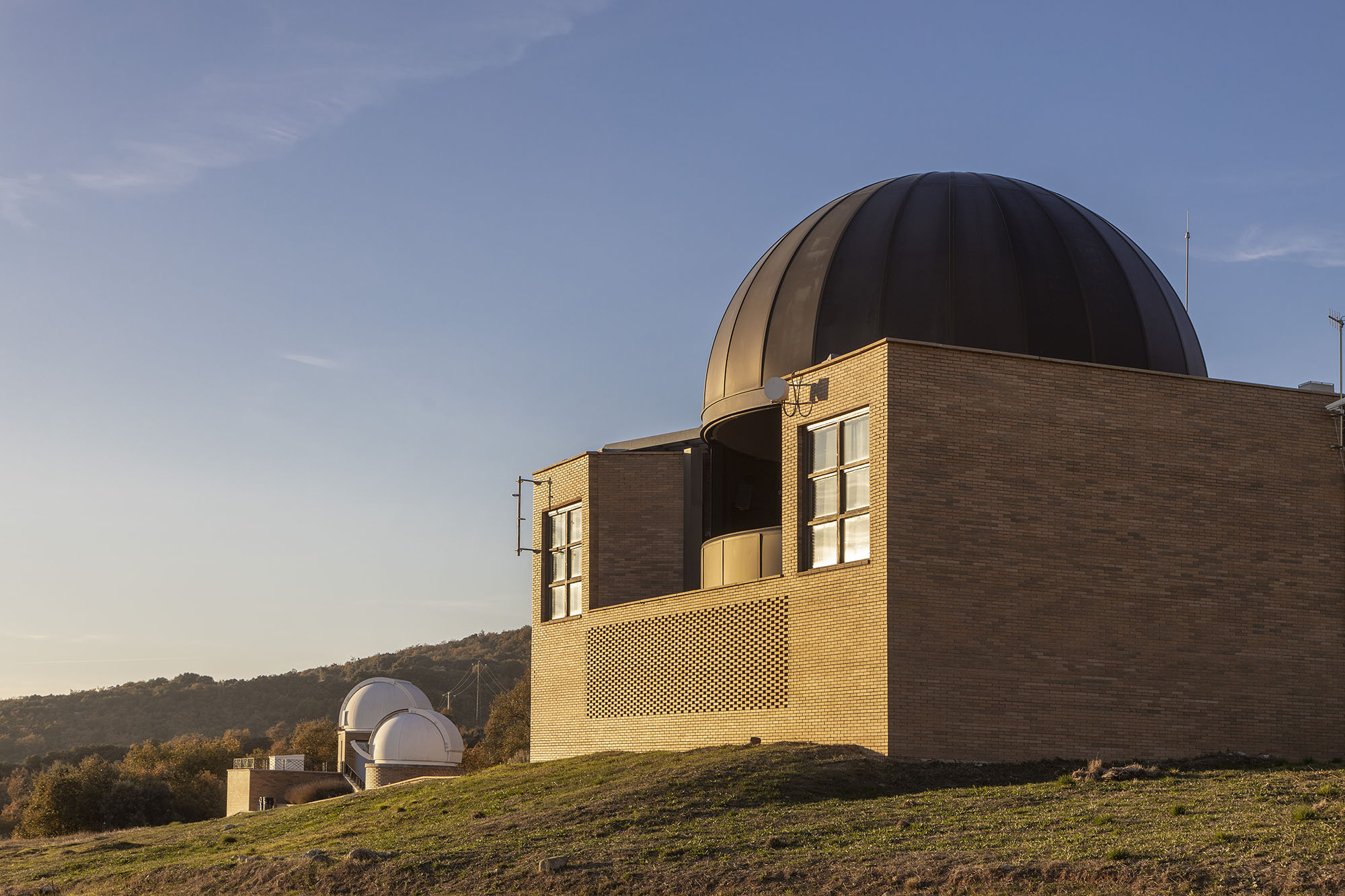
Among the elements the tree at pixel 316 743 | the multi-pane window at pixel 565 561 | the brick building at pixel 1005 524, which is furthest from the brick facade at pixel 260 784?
the brick building at pixel 1005 524

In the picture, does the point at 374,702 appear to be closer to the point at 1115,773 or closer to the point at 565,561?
the point at 565,561

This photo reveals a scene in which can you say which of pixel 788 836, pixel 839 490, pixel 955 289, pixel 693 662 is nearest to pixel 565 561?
pixel 693 662

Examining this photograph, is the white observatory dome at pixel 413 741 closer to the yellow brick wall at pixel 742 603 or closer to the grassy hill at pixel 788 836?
the yellow brick wall at pixel 742 603

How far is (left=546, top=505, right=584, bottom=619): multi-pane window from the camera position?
28.6 meters

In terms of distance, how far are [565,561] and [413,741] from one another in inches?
747

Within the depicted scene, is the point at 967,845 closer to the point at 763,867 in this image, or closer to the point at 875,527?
the point at 763,867

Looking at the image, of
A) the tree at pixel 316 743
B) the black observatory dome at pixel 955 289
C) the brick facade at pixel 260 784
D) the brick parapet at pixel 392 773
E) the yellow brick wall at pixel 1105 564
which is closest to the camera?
the yellow brick wall at pixel 1105 564

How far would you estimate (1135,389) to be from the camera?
2095 centimetres

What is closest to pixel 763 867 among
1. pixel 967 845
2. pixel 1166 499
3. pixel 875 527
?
pixel 967 845

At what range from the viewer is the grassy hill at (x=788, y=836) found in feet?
37.8

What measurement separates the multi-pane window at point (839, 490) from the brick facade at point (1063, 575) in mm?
265

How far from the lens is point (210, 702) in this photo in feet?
377

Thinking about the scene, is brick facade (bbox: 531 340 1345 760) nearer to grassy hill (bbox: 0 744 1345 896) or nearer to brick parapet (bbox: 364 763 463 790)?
grassy hill (bbox: 0 744 1345 896)

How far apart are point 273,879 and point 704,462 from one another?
47.8 ft
